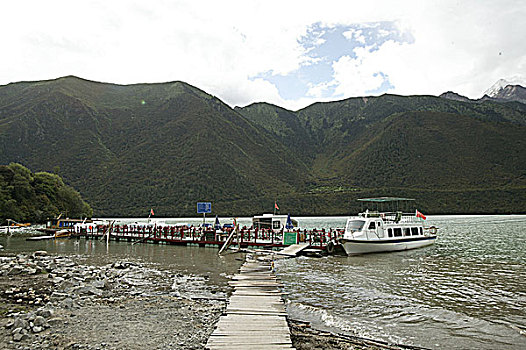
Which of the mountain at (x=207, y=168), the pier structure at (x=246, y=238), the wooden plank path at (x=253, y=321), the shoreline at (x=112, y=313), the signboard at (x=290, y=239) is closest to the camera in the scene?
the wooden plank path at (x=253, y=321)

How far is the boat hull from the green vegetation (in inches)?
2953

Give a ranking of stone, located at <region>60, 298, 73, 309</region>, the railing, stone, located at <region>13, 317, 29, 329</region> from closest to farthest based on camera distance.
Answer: stone, located at <region>13, 317, 29, 329</region> < stone, located at <region>60, 298, 73, 309</region> < the railing

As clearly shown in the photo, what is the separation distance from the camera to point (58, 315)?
11.5 meters

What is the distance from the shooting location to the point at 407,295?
16672 mm

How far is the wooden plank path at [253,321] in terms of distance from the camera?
807cm

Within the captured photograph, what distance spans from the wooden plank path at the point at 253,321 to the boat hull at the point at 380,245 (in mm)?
17277

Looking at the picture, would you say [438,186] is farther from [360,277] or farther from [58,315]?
[58,315]

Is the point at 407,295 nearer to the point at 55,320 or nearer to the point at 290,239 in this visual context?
the point at 55,320

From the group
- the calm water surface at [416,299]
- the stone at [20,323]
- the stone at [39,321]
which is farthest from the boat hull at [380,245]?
the stone at [20,323]

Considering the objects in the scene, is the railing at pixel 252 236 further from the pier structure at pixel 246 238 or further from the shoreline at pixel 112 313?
the shoreline at pixel 112 313

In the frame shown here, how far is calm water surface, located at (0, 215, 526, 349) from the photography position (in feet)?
37.2

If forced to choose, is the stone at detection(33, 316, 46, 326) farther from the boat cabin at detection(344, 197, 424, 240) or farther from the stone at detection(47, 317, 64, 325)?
the boat cabin at detection(344, 197, 424, 240)

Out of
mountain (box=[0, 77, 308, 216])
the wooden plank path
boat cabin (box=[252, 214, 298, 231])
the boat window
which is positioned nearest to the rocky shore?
the wooden plank path

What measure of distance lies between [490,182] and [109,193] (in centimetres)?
15611
